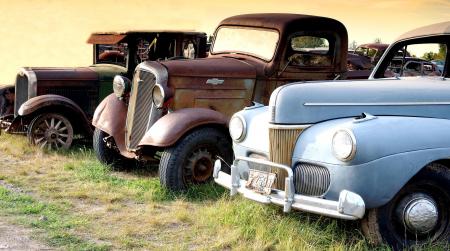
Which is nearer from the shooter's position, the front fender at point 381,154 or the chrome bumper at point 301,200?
the chrome bumper at point 301,200

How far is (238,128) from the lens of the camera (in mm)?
4828

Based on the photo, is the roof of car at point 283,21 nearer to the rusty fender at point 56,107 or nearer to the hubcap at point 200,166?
the hubcap at point 200,166

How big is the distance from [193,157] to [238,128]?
3.60 ft

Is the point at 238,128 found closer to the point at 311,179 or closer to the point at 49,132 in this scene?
the point at 311,179

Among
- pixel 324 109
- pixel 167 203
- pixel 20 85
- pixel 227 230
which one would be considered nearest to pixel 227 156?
pixel 167 203

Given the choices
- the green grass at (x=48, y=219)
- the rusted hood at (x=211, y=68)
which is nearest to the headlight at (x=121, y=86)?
the rusted hood at (x=211, y=68)

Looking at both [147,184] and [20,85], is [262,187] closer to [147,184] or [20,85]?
[147,184]

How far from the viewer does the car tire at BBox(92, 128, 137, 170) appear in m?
7.08

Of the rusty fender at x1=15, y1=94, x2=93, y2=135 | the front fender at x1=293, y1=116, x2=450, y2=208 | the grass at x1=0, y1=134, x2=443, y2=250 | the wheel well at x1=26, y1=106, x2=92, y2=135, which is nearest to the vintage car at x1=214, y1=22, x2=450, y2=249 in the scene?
the front fender at x1=293, y1=116, x2=450, y2=208

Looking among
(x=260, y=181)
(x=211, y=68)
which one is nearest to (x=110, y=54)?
(x=211, y=68)

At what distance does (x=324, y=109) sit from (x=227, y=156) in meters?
1.76

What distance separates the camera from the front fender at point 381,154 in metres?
3.84

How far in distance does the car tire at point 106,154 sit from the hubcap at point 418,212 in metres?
3.90

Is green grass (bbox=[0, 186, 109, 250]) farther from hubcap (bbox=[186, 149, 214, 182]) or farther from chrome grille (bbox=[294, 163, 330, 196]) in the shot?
chrome grille (bbox=[294, 163, 330, 196])
